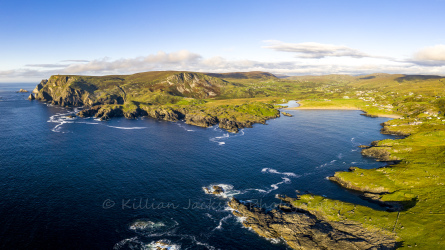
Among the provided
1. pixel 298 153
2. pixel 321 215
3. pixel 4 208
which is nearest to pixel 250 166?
pixel 298 153

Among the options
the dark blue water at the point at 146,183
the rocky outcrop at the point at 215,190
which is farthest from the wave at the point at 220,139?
the rocky outcrop at the point at 215,190

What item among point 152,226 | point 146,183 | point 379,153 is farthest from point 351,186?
point 146,183

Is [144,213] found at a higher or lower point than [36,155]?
lower

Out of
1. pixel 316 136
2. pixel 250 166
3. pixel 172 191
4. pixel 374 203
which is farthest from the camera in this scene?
pixel 316 136

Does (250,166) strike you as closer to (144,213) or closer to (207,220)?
(207,220)

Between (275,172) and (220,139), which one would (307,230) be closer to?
(275,172)

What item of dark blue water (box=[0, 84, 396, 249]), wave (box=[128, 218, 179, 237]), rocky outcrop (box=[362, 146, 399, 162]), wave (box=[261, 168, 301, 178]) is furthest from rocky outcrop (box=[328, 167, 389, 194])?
wave (box=[128, 218, 179, 237])
